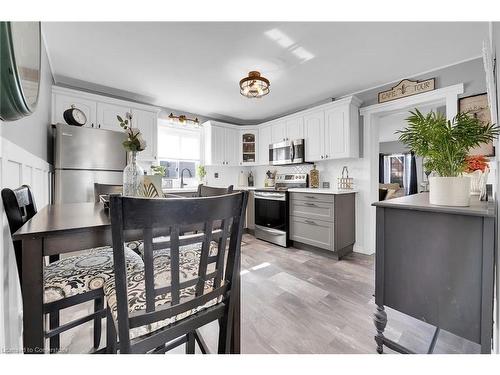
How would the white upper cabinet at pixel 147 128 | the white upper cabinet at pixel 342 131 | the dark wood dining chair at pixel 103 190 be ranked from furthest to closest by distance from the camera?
1. the white upper cabinet at pixel 147 128
2. the white upper cabinet at pixel 342 131
3. the dark wood dining chair at pixel 103 190

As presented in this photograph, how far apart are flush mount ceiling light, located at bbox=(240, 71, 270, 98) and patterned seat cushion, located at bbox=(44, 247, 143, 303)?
6.49 feet

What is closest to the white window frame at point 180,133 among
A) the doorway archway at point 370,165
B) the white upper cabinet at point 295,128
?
the white upper cabinet at point 295,128

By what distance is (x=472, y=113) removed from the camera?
2.45m

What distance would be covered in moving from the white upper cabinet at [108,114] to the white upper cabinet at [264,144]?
8.11 ft

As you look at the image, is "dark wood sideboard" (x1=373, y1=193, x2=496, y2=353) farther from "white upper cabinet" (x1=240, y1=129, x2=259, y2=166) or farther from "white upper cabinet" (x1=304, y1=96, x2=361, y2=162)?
"white upper cabinet" (x1=240, y1=129, x2=259, y2=166)

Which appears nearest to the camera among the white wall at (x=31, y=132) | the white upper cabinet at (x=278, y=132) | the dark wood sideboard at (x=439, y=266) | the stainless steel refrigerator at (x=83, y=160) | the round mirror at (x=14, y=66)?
the round mirror at (x=14, y=66)

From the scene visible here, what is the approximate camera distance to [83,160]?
2678mm

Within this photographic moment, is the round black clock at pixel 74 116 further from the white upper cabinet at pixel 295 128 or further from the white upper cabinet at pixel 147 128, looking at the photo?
the white upper cabinet at pixel 295 128

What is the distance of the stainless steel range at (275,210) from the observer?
3582mm

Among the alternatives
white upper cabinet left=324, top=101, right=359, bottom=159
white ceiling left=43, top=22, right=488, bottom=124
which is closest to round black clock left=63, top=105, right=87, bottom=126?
white ceiling left=43, top=22, right=488, bottom=124

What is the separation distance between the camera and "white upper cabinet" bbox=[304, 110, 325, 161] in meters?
3.53

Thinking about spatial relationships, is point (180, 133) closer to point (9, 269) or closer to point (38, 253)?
point (9, 269)
